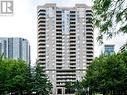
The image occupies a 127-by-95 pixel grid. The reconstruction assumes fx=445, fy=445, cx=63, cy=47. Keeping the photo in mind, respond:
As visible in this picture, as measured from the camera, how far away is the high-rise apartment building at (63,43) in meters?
167

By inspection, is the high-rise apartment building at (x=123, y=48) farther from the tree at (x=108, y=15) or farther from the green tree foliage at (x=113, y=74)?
the green tree foliage at (x=113, y=74)

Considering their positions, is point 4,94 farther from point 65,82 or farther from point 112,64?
point 65,82

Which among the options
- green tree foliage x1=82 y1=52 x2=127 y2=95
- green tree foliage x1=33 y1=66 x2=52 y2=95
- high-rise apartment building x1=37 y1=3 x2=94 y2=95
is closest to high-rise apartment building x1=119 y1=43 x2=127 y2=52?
green tree foliage x1=82 y1=52 x2=127 y2=95

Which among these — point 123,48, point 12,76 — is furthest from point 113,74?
point 123,48

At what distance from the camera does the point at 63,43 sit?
174 meters

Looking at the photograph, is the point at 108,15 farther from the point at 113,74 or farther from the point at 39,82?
Result: the point at 39,82

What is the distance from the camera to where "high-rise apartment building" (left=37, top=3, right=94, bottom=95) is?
548 feet

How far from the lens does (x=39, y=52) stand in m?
168

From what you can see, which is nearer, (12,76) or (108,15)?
(108,15)

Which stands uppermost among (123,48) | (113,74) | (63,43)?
(63,43)

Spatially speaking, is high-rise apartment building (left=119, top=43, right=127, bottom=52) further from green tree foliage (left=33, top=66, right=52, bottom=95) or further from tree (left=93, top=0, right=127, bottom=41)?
green tree foliage (left=33, top=66, right=52, bottom=95)

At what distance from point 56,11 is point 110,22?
6751 inches

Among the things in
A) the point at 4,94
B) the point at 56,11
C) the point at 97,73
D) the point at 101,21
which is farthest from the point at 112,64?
the point at 56,11

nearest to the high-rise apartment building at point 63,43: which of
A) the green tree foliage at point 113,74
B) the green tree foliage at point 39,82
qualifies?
the green tree foliage at point 39,82
